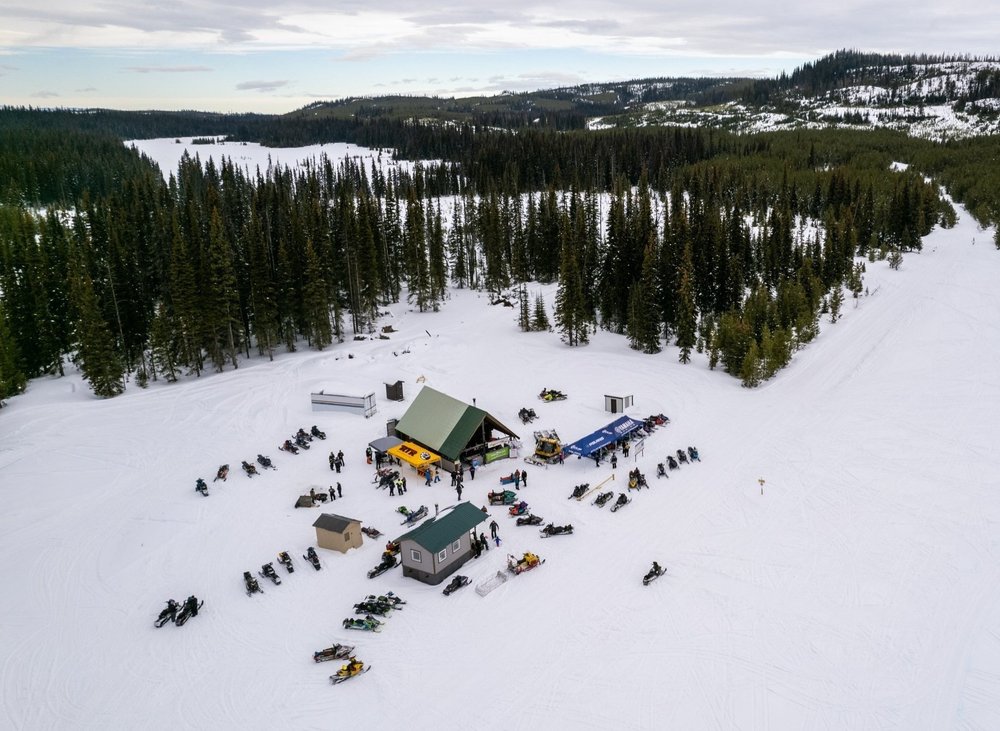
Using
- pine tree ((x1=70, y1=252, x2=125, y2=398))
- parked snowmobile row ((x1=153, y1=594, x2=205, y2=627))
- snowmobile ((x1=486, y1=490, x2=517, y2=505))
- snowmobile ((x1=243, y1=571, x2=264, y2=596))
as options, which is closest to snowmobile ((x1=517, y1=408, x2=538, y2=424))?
snowmobile ((x1=486, y1=490, x2=517, y2=505))

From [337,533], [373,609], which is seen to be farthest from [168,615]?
[373,609]

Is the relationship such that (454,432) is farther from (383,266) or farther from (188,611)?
(383,266)

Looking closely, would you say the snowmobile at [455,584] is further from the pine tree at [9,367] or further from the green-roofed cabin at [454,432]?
the pine tree at [9,367]

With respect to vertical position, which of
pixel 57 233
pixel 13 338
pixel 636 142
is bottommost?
pixel 13 338

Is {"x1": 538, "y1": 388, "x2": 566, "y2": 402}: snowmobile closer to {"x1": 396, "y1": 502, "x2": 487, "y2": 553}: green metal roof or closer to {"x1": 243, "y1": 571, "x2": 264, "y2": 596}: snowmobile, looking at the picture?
{"x1": 396, "y1": 502, "x2": 487, "y2": 553}: green metal roof

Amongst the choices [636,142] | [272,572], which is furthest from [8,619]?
[636,142]

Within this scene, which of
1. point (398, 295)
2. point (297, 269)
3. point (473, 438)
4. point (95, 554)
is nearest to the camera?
point (95, 554)

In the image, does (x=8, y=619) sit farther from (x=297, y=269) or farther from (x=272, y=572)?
(x=297, y=269)
